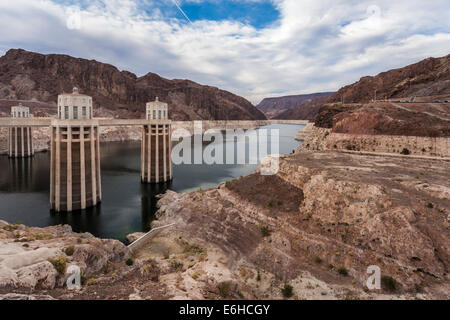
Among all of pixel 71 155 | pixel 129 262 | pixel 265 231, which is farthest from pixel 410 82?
pixel 129 262

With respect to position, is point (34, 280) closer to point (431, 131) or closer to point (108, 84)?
point (431, 131)

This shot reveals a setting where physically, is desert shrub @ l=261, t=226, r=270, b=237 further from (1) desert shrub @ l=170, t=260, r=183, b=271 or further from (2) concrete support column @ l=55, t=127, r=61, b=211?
(2) concrete support column @ l=55, t=127, r=61, b=211

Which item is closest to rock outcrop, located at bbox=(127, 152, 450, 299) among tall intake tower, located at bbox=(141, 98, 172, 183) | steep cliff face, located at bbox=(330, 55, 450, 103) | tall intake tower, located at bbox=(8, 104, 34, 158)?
tall intake tower, located at bbox=(141, 98, 172, 183)

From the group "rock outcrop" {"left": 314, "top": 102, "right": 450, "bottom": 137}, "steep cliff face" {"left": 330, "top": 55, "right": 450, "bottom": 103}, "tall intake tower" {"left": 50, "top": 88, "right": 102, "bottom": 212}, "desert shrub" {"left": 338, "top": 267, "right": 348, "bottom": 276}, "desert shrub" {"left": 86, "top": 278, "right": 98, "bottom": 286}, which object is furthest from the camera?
"steep cliff face" {"left": 330, "top": 55, "right": 450, "bottom": 103}

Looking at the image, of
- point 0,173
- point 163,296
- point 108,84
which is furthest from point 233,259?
point 108,84

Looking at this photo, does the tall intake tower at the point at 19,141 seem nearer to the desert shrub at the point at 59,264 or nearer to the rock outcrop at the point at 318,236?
the rock outcrop at the point at 318,236

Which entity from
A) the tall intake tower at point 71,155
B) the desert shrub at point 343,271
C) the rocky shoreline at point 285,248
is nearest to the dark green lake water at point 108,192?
the tall intake tower at point 71,155
